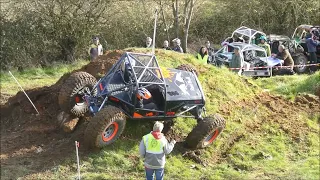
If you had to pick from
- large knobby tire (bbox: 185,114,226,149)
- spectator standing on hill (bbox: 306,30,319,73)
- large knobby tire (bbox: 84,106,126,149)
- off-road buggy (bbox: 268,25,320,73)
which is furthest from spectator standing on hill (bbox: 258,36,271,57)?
large knobby tire (bbox: 84,106,126,149)

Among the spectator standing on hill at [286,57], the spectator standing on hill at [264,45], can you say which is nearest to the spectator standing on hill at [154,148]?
the spectator standing on hill at [286,57]

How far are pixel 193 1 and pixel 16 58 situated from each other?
768 cm

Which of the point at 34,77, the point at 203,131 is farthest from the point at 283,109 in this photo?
the point at 34,77

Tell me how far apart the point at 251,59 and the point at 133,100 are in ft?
28.7

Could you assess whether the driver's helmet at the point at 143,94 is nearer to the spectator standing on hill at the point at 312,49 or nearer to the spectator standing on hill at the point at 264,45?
the spectator standing on hill at the point at 264,45

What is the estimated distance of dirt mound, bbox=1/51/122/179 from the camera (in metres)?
9.15

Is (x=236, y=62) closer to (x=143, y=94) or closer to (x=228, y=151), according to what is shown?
(x=228, y=151)

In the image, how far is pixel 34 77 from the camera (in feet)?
56.5

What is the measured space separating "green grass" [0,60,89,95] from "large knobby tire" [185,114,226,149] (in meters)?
7.04

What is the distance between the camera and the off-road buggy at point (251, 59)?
16.5m

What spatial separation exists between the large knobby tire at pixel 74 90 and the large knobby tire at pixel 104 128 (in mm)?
1280

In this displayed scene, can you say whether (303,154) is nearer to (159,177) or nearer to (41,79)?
(159,177)

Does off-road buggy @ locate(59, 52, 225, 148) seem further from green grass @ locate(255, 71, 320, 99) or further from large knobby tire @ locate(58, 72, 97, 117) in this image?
green grass @ locate(255, 71, 320, 99)

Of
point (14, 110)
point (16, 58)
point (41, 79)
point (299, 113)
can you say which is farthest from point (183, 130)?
point (16, 58)
